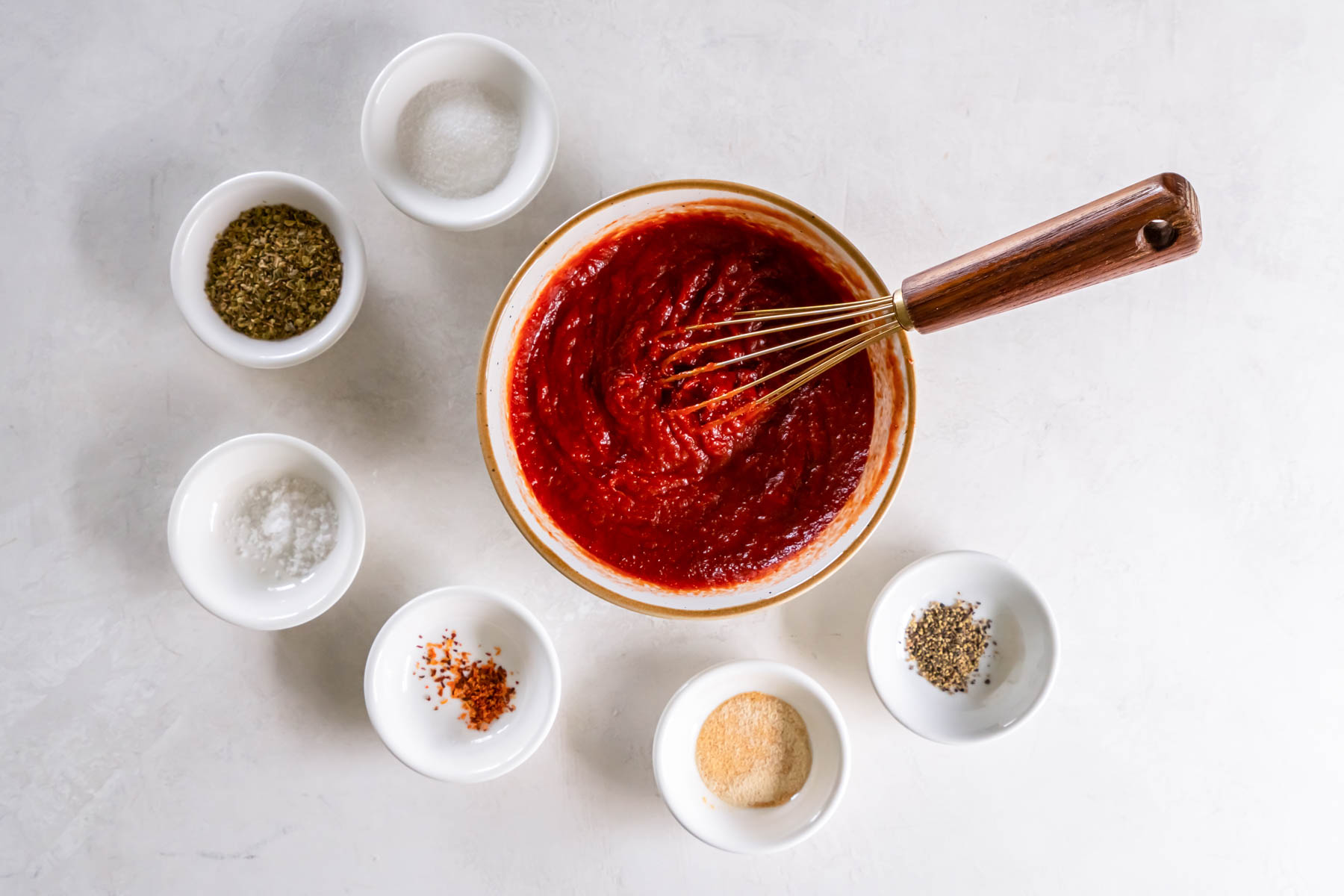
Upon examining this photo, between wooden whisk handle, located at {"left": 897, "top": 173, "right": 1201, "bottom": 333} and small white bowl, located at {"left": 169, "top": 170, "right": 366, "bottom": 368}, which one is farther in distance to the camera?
small white bowl, located at {"left": 169, "top": 170, "right": 366, "bottom": 368}

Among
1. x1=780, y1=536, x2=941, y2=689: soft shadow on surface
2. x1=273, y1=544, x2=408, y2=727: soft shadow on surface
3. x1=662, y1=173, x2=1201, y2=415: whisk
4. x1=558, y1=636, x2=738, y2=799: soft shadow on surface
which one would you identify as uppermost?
x1=662, y1=173, x2=1201, y2=415: whisk

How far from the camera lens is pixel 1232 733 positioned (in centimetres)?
221

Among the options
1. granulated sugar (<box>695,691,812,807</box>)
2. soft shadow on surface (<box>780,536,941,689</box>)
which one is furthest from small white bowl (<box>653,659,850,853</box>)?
soft shadow on surface (<box>780,536,941,689</box>)

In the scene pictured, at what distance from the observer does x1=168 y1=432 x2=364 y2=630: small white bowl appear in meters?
1.94

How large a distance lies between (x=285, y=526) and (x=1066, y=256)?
5.65 ft

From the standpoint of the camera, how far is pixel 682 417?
1893 mm

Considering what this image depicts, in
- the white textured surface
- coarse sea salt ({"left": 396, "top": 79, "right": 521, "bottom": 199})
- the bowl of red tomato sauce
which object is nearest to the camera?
the bowl of red tomato sauce

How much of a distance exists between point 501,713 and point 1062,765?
140cm

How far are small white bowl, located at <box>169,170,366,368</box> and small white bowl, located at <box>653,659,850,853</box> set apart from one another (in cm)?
115

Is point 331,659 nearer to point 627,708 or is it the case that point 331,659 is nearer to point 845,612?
point 627,708

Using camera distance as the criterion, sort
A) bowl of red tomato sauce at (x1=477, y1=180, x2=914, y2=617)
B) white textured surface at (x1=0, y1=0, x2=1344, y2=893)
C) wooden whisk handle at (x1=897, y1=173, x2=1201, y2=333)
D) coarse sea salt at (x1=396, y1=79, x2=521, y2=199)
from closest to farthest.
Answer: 1. wooden whisk handle at (x1=897, y1=173, x2=1201, y2=333)
2. bowl of red tomato sauce at (x1=477, y1=180, x2=914, y2=617)
3. coarse sea salt at (x1=396, y1=79, x2=521, y2=199)
4. white textured surface at (x1=0, y1=0, x2=1344, y2=893)

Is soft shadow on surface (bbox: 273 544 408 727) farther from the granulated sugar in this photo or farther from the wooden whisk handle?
the wooden whisk handle

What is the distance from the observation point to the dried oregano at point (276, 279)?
196 cm

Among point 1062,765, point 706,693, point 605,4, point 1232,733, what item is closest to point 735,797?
point 706,693
